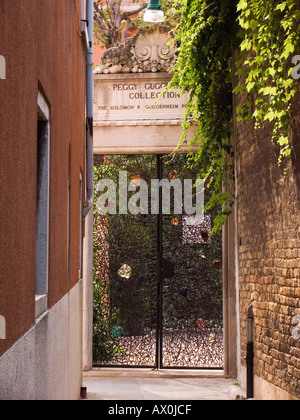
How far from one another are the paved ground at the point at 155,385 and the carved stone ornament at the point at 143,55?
4.60 metres

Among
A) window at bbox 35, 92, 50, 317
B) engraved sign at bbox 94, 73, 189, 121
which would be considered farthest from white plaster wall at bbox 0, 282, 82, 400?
engraved sign at bbox 94, 73, 189, 121

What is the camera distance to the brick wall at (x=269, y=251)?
690cm

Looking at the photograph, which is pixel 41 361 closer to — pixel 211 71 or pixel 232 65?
pixel 232 65

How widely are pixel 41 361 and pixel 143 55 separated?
8.77 m

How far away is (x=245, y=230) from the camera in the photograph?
29.7 ft

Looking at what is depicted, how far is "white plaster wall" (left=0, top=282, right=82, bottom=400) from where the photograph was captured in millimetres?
2638

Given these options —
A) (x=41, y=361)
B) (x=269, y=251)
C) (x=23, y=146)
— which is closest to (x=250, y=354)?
(x=269, y=251)

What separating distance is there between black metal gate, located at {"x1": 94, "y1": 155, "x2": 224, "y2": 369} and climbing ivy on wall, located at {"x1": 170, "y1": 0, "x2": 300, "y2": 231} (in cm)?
148

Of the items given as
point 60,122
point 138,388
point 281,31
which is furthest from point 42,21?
point 138,388

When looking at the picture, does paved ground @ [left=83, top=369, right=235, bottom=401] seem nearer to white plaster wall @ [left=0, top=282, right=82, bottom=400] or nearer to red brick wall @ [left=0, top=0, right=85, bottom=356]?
white plaster wall @ [left=0, top=282, right=82, bottom=400]

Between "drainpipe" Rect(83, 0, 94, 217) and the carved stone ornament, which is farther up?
the carved stone ornament

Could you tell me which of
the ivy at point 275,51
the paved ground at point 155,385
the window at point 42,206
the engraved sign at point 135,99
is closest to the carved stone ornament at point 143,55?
the engraved sign at point 135,99

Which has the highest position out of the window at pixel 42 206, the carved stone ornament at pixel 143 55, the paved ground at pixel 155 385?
the carved stone ornament at pixel 143 55

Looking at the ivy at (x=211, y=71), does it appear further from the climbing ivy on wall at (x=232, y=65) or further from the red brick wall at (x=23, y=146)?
the red brick wall at (x=23, y=146)
